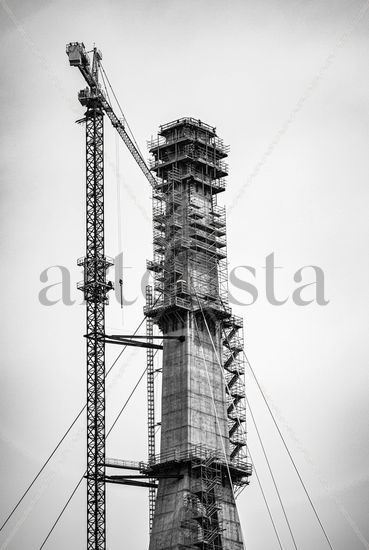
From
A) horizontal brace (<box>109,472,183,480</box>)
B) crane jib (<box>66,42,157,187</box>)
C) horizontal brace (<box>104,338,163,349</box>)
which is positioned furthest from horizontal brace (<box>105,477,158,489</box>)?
crane jib (<box>66,42,157,187</box>)

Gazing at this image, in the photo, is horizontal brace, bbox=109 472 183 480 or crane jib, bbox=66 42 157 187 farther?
crane jib, bbox=66 42 157 187

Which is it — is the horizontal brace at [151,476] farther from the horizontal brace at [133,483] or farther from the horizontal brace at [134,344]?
the horizontal brace at [134,344]

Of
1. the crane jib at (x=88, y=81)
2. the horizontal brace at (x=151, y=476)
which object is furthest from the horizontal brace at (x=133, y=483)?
the crane jib at (x=88, y=81)

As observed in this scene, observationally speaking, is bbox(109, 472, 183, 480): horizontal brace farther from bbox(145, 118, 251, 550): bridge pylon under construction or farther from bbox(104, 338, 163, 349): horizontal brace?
bbox(104, 338, 163, 349): horizontal brace

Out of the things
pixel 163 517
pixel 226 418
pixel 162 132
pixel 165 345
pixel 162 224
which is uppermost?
pixel 162 132

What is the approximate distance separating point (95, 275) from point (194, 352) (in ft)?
48.3

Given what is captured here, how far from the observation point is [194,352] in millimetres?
159875

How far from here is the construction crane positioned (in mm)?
152375

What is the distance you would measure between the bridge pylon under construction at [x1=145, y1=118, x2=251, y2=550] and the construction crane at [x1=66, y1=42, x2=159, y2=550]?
592 cm

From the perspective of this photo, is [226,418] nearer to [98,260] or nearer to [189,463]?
[189,463]

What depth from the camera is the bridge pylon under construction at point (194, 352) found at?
498ft

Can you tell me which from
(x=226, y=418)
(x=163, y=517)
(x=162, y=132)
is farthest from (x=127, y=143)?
(x=163, y=517)

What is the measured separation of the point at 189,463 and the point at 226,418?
31.1 feet

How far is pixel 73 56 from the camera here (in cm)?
17038
